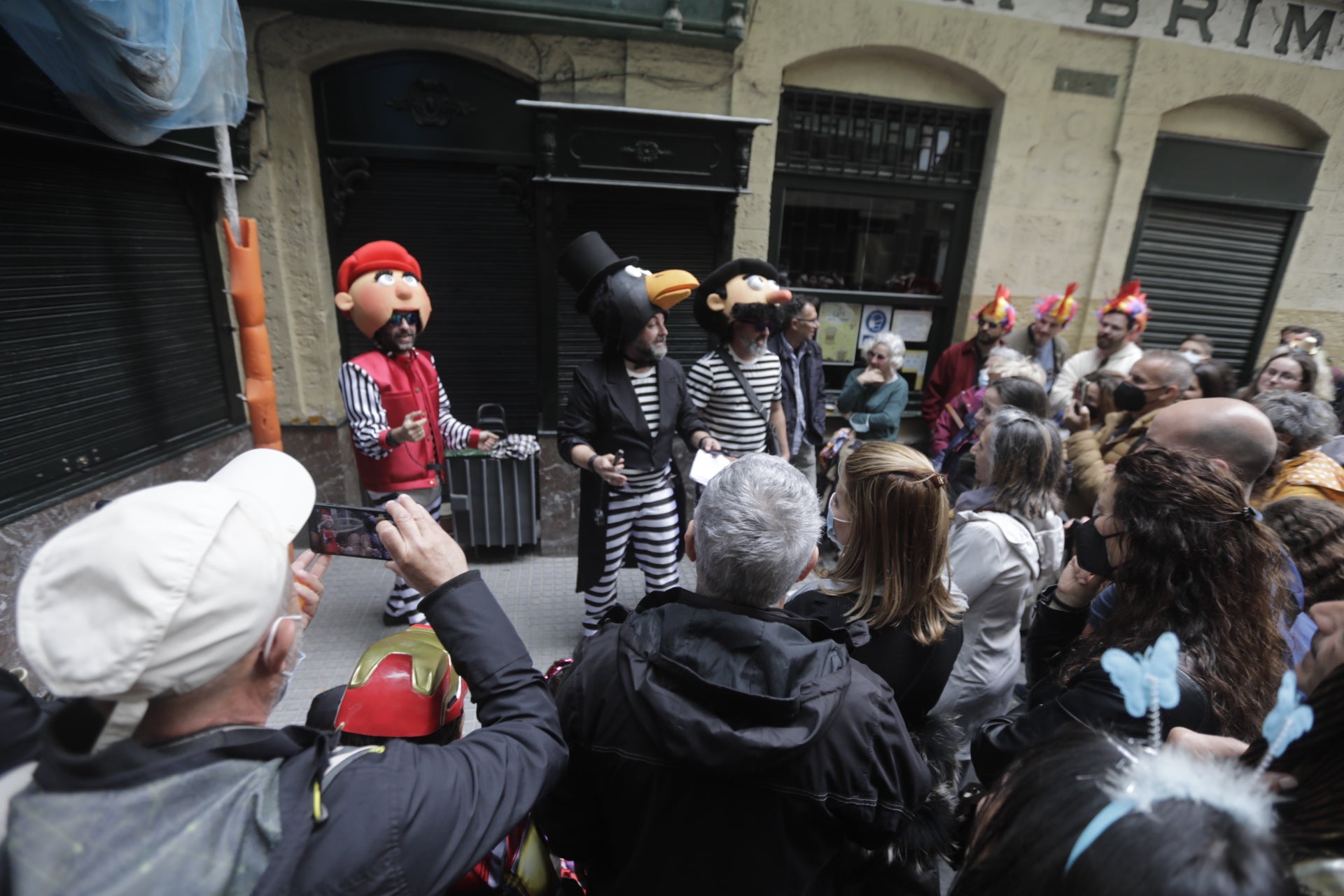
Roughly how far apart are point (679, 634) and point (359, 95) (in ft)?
15.2

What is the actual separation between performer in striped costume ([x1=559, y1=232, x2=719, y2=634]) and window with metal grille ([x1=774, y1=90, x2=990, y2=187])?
2319 millimetres

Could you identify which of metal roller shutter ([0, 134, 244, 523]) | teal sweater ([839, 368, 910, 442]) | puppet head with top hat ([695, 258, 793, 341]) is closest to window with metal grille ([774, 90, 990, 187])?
puppet head with top hat ([695, 258, 793, 341])

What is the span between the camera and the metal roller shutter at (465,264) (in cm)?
459

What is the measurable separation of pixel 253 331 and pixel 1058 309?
18.4ft

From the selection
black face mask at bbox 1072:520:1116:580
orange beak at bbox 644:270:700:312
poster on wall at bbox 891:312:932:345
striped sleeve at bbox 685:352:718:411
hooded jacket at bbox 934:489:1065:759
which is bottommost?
hooded jacket at bbox 934:489:1065:759

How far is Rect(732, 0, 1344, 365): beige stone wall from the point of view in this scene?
4.68 meters

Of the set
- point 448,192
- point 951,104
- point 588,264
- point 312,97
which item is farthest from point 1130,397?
point 312,97

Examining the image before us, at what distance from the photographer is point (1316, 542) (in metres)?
2.08

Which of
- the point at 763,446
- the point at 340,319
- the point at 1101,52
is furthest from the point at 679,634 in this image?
the point at 1101,52

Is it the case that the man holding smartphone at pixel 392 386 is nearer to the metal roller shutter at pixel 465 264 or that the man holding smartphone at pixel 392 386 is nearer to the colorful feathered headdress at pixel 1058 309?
the metal roller shutter at pixel 465 264

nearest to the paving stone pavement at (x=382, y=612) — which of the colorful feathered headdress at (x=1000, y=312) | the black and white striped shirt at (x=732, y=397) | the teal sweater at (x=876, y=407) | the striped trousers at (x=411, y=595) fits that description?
the striped trousers at (x=411, y=595)

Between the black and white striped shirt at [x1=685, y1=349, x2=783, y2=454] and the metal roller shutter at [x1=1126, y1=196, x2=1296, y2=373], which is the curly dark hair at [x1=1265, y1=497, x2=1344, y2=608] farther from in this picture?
the metal roller shutter at [x1=1126, y1=196, x2=1296, y2=373]

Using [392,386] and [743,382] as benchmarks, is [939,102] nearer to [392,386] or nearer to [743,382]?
[743,382]

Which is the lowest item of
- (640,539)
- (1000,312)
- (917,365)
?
(640,539)
